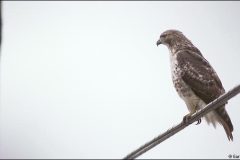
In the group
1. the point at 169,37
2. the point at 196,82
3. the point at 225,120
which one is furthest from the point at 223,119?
the point at 169,37

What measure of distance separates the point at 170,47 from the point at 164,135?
4.16 meters

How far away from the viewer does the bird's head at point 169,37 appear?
783 cm

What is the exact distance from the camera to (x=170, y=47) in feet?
25.5

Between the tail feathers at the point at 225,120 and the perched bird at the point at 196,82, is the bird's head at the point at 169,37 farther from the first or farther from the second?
the tail feathers at the point at 225,120

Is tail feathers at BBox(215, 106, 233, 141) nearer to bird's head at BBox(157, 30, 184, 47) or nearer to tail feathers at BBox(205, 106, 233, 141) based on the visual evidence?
tail feathers at BBox(205, 106, 233, 141)

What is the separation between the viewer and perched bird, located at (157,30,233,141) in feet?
20.3

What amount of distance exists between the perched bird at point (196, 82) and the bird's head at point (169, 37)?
333mm

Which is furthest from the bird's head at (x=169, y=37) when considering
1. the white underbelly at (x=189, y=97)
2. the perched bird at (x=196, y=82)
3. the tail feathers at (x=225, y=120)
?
the tail feathers at (x=225, y=120)

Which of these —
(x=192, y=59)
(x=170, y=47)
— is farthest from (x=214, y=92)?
(x=170, y=47)

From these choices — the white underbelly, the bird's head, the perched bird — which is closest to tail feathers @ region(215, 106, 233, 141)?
the perched bird

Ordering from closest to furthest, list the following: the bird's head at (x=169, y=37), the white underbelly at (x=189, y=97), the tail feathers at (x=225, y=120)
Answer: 1. the tail feathers at (x=225, y=120)
2. the white underbelly at (x=189, y=97)
3. the bird's head at (x=169, y=37)

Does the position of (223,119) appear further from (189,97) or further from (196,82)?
(196,82)

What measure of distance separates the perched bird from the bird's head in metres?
0.33

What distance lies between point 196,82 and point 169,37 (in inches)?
64.0
